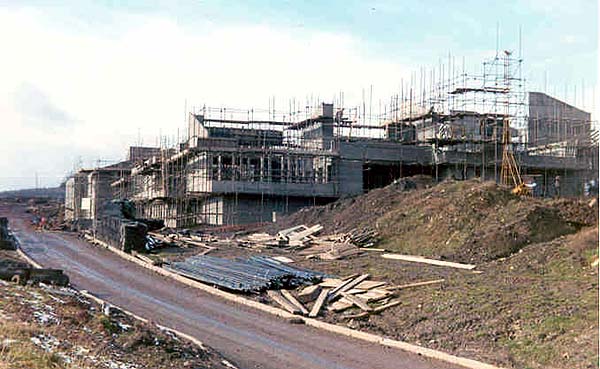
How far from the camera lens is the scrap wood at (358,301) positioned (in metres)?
17.6

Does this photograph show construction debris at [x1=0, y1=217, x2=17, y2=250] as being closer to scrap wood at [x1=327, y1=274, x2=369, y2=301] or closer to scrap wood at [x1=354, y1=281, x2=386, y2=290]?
scrap wood at [x1=327, y1=274, x2=369, y2=301]

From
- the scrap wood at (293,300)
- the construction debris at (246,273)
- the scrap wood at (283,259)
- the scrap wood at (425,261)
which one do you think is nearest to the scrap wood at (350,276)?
the construction debris at (246,273)

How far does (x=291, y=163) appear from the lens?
145 feet

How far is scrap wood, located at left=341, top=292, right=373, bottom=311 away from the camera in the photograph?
57.8 ft

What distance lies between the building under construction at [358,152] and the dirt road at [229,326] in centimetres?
1615

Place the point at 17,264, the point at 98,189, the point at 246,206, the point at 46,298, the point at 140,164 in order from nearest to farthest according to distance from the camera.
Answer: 1. the point at 46,298
2. the point at 17,264
3. the point at 246,206
4. the point at 140,164
5. the point at 98,189

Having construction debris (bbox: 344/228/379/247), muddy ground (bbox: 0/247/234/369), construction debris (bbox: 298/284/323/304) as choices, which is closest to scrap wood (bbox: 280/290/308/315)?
construction debris (bbox: 298/284/323/304)

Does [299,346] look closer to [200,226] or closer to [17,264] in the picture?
[17,264]

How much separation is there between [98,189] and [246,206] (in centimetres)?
1990

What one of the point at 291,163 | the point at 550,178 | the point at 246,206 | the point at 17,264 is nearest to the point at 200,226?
the point at 246,206

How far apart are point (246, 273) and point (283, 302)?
133 inches

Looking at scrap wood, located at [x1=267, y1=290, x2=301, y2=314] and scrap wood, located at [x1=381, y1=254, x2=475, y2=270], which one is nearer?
scrap wood, located at [x1=267, y1=290, x2=301, y2=314]

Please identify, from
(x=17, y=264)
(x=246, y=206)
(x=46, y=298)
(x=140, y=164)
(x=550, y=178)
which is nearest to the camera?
(x=46, y=298)

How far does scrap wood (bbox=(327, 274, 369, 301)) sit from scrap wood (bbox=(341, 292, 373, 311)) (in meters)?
0.25
